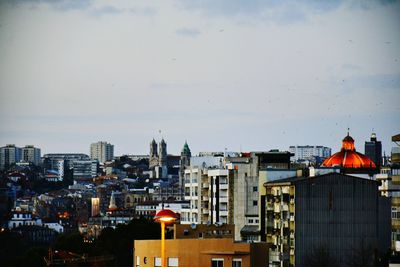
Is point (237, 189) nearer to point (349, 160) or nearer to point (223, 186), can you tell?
point (223, 186)

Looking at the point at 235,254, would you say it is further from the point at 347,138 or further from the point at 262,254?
the point at 347,138

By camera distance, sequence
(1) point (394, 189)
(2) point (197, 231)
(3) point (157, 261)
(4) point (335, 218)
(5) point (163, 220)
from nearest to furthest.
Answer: (5) point (163, 220) < (3) point (157, 261) < (2) point (197, 231) < (4) point (335, 218) < (1) point (394, 189)

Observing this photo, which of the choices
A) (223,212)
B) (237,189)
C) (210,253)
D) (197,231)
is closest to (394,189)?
(197,231)

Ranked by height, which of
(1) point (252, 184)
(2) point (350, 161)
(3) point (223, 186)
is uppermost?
(2) point (350, 161)

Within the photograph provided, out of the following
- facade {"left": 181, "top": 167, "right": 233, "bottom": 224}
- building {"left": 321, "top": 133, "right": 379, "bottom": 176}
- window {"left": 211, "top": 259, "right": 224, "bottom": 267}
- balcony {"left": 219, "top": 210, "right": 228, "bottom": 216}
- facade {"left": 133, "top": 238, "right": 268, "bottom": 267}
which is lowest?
window {"left": 211, "top": 259, "right": 224, "bottom": 267}

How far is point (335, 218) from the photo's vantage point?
213 ft

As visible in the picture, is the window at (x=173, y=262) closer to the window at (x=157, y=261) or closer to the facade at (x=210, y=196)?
the window at (x=157, y=261)

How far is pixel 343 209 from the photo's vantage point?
6488 cm

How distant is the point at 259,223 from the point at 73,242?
2528cm

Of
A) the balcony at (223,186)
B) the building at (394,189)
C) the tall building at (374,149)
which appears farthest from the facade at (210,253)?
the tall building at (374,149)

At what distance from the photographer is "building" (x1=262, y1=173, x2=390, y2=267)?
212 feet

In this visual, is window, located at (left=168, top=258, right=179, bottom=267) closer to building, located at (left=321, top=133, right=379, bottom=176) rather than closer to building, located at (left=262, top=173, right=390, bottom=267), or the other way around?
building, located at (left=262, top=173, right=390, bottom=267)

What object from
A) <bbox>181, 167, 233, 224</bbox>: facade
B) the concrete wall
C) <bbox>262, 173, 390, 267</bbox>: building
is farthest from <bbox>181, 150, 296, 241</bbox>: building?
the concrete wall

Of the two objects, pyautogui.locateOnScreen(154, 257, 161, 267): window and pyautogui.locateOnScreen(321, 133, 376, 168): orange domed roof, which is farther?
pyautogui.locateOnScreen(321, 133, 376, 168): orange domed roof
